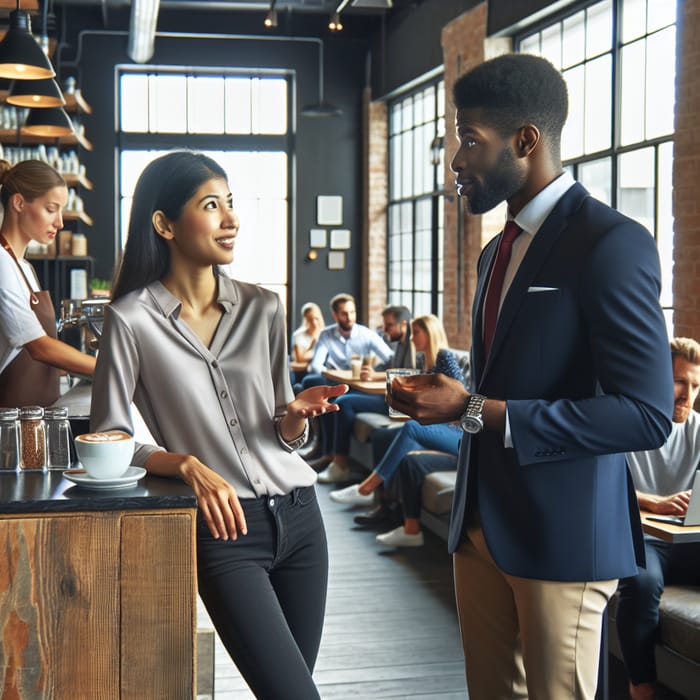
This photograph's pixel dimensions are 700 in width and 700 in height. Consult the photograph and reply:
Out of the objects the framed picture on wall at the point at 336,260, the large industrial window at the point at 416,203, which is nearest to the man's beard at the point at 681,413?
the large industrial window at the point at 416,203

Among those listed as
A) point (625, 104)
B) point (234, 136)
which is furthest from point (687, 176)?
point (234, 136)

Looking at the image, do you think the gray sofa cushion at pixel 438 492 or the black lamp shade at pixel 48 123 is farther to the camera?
the black lamp shade at pixel 48 123

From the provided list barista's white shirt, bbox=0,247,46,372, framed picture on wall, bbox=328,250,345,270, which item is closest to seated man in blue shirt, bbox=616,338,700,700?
barista's white shirt, bbox=0,247,46,372

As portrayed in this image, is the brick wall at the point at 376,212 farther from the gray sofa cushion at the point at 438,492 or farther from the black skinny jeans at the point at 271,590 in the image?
the black skinny jeans at the point at 271,590

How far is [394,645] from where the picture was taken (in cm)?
415

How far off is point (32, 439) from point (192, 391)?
350mm

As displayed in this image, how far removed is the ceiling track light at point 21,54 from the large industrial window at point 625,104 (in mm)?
3609

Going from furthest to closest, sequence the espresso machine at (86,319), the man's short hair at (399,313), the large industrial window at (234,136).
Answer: the large industrial window at (234,136) < the man's short hair at (399,313) < the espresso machine at (86,319)

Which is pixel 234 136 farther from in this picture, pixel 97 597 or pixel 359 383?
pixel 97 597

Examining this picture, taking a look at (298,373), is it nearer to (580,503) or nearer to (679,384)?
(679,384)

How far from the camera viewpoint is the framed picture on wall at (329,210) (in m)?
12.2

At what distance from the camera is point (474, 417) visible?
167cm

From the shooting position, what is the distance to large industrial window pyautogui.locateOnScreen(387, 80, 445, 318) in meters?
10.2

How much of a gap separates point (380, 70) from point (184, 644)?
35.2 ft
